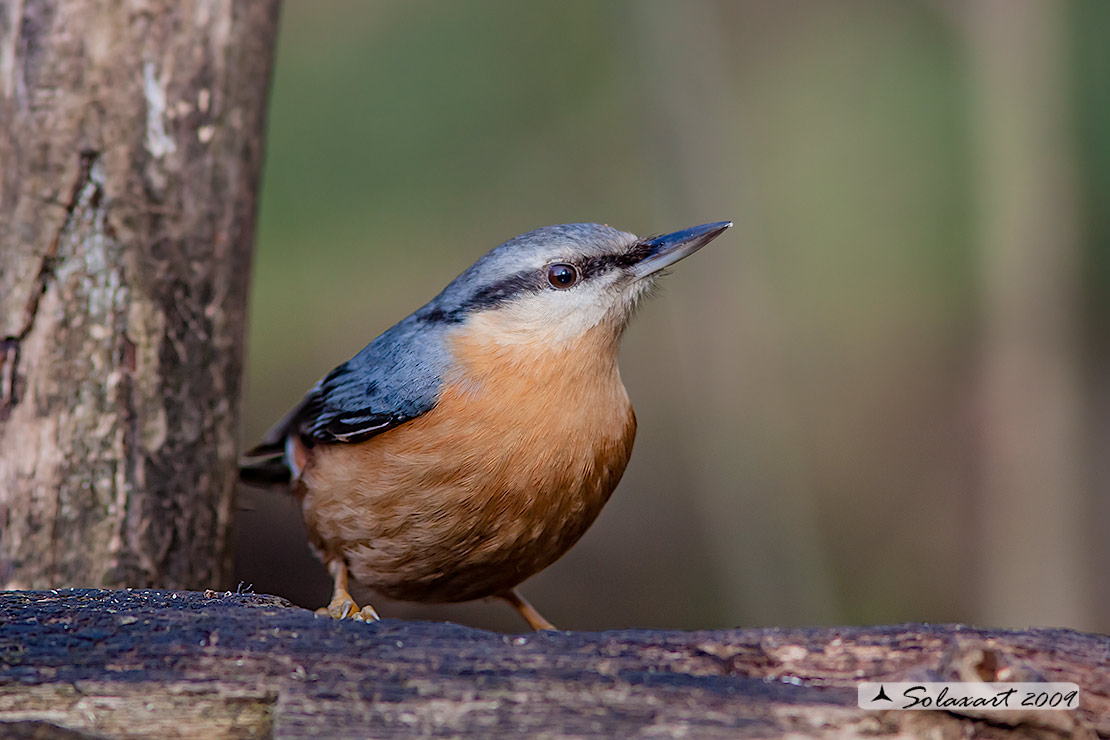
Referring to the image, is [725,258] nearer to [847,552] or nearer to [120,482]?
[847,552]

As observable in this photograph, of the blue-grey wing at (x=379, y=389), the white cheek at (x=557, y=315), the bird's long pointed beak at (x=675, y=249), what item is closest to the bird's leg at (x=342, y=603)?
the blue-grey wing at (x=379, y=389)

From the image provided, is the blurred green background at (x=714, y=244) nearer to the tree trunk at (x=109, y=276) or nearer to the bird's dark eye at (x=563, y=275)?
the bird's dark eye at (x=563, y=275)

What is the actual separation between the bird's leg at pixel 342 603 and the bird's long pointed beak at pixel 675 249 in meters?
1.58

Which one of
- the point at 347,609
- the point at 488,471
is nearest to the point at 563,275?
the point at 488,471

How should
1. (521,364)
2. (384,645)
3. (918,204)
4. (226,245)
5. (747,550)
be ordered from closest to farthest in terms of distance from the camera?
1. (384,645)
2. (521,364)
3. (226,245)
4. (747,550)
5. (918,204)

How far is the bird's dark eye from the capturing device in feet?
12.6

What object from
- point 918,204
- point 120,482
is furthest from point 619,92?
point 120,482

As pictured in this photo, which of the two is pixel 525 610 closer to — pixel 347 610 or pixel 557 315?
pixel 347 610

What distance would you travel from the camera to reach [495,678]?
2.37 m

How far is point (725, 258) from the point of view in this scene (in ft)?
21.7

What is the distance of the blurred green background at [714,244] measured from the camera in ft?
21.8

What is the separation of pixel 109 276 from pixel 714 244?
3.88 m

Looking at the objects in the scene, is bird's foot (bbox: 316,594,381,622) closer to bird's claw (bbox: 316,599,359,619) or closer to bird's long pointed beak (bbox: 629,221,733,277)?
bird's claw (bbox: 316,599,359,619)

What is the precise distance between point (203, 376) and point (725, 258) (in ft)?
12.0
